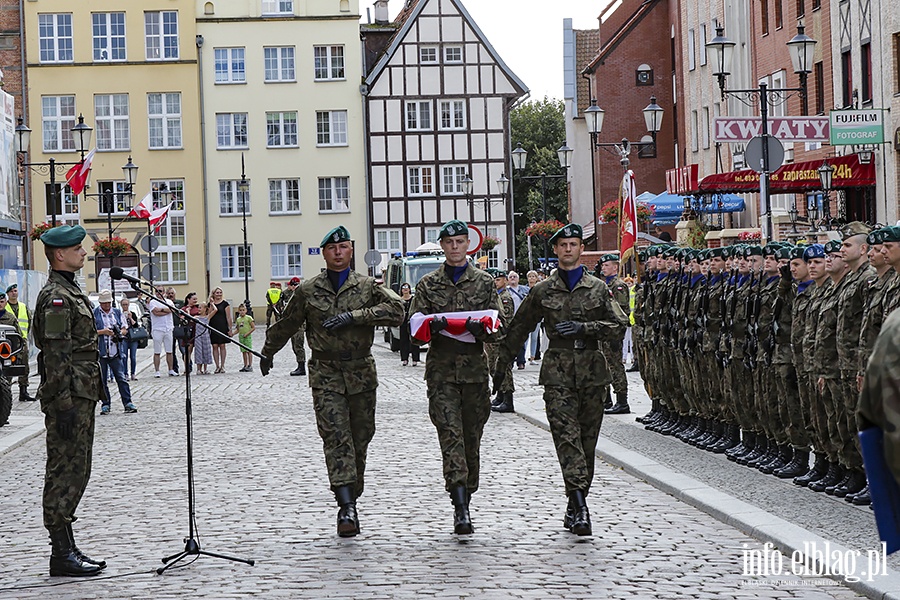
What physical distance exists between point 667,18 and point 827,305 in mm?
58812

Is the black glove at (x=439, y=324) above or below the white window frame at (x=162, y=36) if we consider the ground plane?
below

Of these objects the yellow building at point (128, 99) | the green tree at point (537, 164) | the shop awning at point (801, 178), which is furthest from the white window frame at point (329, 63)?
the shop awning at point (801, 178)

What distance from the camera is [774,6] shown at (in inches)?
1822

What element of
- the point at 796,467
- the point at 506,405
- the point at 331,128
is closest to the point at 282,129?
the point at 331,128

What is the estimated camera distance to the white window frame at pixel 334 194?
70.2 meters

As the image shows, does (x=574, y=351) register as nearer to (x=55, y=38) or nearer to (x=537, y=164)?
(x=55, y=38)

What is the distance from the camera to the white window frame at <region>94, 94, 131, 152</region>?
230ft

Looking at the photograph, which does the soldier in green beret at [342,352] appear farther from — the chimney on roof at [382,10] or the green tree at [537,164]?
the green tree at [537,164]

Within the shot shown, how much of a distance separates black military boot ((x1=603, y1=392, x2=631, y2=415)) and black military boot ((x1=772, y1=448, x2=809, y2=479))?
6.37 metres

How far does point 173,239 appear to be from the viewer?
6988cm

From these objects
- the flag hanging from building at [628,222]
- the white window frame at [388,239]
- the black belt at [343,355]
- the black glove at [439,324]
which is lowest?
the black belt at [343,355]

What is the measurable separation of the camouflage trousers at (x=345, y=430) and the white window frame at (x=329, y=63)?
203ft

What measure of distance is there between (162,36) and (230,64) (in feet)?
11.2

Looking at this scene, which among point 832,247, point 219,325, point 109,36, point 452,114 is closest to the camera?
point 832,247
